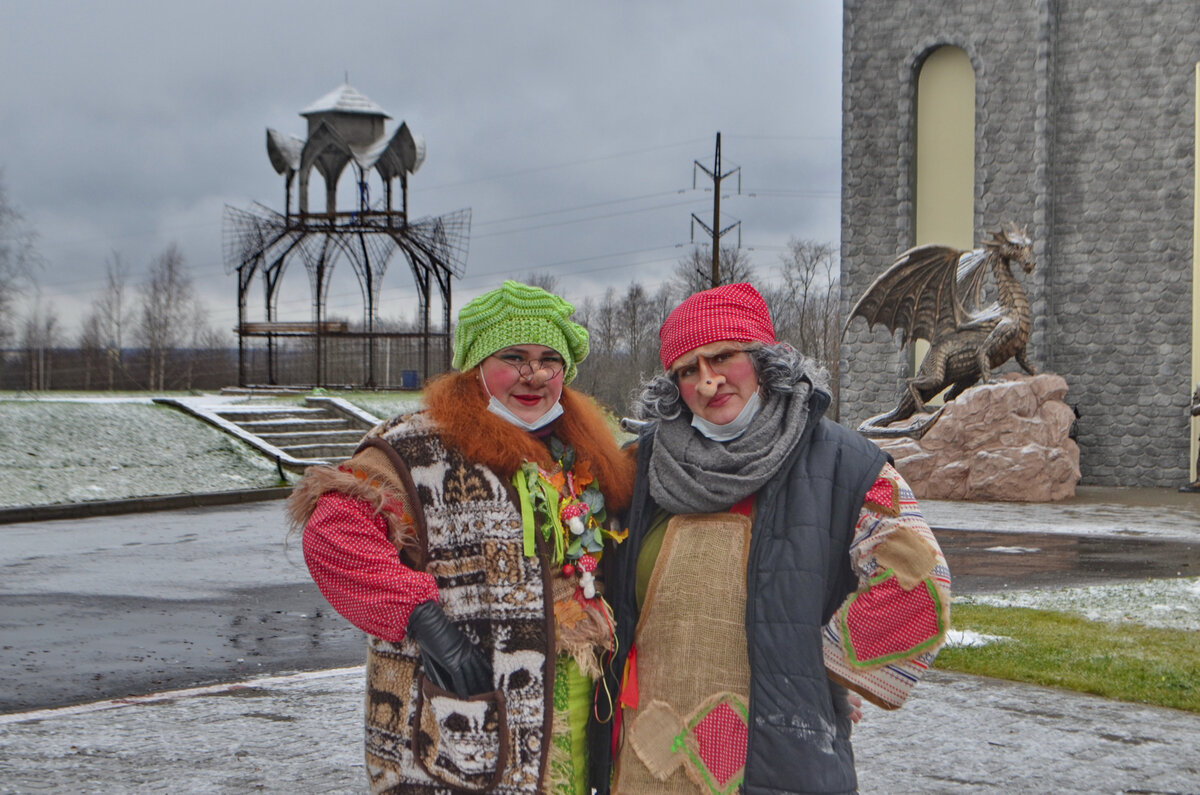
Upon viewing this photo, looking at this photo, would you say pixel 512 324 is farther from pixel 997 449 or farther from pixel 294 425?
pixel 294 425

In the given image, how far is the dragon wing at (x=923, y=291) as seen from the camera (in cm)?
1783

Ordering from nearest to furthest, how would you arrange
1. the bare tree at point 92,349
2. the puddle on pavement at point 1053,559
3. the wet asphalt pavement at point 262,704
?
1. the wet asphalt pavement at point 262,704
2. the puddle on pavement at point 1053,559
3. the bare tree at point 92,349

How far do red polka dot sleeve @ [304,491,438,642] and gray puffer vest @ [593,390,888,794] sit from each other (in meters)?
0.65

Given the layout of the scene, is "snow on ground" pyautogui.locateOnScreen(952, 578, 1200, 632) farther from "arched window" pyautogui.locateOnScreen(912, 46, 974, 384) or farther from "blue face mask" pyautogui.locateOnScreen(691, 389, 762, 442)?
"arched window" pyautogui.locateOnScreen(912, 46, 974, 384)

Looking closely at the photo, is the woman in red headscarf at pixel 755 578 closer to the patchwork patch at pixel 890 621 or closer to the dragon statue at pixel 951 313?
the patchwork patch at pixel 890 621

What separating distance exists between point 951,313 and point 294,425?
10.6 metres

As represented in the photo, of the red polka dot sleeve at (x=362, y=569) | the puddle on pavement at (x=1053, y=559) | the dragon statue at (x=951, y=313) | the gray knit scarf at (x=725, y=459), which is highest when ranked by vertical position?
the dragon statue at (x=951, y=313)

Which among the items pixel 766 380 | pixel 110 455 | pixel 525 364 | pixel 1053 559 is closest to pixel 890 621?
pixel 766 380

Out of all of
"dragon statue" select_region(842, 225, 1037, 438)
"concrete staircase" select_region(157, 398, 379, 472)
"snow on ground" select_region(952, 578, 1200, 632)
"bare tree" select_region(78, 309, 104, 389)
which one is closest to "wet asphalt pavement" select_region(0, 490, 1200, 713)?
"snow on ground" select_region(952, 578, 1200, 632)

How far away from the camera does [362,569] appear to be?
2.49m

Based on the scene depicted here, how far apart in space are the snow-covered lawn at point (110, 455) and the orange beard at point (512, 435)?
13801 mm

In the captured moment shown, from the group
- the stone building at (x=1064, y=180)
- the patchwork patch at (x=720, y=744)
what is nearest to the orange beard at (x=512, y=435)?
the patchwork patch at (x=720, y=744)

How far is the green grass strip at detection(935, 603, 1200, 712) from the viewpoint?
583cm

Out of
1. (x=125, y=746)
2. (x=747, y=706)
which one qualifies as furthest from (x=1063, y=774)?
(x=125, y=746)
